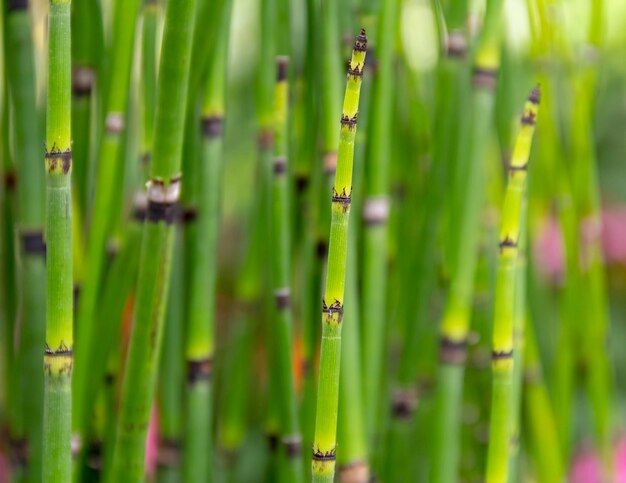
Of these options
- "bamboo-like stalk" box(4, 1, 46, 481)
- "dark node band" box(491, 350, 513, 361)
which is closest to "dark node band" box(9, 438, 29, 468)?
"bamboo-like stalk" box(4, 1, 46, 481)

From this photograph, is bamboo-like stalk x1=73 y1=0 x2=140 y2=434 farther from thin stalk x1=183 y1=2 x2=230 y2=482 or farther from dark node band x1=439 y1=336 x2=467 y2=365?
dark node band x1=439 y1=336 x2=467 y2=365

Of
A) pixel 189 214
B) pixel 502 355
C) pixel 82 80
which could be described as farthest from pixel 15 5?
pixel 502 355

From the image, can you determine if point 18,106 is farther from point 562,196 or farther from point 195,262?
point 562,196

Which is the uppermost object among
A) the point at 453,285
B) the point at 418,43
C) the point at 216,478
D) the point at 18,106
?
the point at 418,43

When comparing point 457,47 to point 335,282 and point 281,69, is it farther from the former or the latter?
point 335,282

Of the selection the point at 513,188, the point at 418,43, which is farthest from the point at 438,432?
the point at 418,43

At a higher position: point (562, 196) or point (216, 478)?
point (562, 196)
